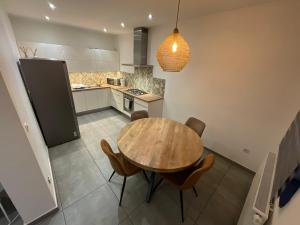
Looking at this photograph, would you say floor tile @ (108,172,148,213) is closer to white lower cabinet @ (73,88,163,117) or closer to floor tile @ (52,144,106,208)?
floor tile @ (52,144,106,208)

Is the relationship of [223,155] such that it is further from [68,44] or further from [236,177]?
[68,44]

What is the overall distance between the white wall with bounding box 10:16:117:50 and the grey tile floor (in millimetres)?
3022

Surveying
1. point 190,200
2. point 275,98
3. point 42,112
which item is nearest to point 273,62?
point 275,98

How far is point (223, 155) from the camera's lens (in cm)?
282

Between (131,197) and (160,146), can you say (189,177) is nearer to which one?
(160,146)

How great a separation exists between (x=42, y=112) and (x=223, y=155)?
3.79 meters

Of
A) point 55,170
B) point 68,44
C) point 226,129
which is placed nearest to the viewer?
point 55,170

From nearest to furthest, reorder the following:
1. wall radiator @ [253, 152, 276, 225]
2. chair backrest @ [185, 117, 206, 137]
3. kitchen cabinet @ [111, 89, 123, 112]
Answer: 1. wall radiator @ [253, 152, 276, 225]
2. chair backrest @ [185, 117, 206, 137]
3. kitchen cabinet @ [111, 89, 123, 112]

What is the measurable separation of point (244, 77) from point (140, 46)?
263 cm

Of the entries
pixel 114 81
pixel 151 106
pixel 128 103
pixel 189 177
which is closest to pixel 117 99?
pixel 128 103

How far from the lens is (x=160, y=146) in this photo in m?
1.75

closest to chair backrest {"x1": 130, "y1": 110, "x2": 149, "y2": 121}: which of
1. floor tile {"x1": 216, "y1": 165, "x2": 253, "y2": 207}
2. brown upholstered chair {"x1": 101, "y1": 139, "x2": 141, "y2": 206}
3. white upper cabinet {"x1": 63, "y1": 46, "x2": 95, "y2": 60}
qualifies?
brown upholstered chair {"x1": 101, "y1": 139, "x2": 141, "y2": 206}

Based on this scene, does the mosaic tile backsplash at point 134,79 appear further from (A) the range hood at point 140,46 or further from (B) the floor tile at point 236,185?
(B) the floor tile at point 236,185

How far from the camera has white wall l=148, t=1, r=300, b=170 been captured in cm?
185
